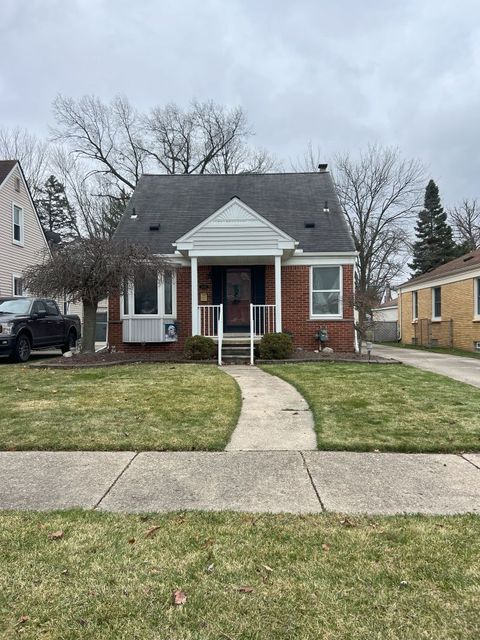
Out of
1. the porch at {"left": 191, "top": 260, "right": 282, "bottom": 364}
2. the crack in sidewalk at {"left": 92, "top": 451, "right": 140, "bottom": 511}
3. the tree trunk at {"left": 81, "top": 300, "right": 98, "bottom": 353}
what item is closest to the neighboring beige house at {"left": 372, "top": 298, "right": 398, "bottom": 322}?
the porch at {"left": 191, "top": 260, "right": 282, "bottom": 364}

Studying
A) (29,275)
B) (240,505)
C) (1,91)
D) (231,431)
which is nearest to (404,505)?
(240,505)

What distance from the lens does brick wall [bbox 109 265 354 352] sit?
13633mm

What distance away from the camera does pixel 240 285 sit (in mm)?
14383

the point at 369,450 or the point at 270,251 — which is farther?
the point at 270,251

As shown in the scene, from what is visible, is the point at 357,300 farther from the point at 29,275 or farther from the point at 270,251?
the point at 29,275

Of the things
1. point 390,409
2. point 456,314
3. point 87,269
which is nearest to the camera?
point 390,409

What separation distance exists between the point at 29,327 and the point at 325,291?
8.44 meters

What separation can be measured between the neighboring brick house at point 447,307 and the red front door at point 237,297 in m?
9.22

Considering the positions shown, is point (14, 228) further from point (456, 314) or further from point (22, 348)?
point (456, 314)

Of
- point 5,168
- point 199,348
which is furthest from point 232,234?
point 5,168

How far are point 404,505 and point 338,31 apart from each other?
543 inches

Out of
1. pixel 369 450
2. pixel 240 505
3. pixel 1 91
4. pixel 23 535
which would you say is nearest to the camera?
pixel 23 535

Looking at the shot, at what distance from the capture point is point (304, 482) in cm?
365

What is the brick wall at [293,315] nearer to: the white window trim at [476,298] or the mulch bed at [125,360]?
the mulch bed at [125,360]
